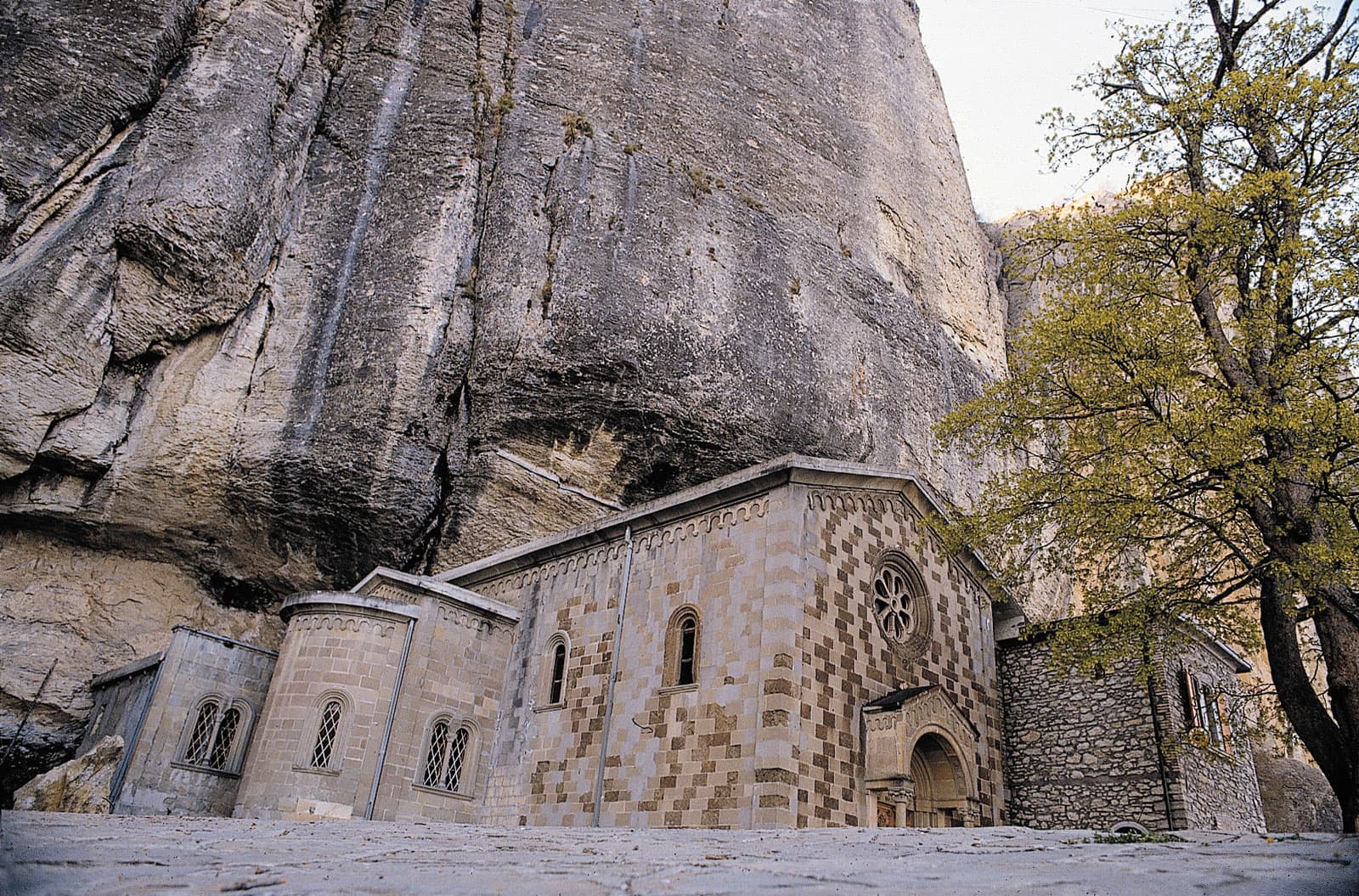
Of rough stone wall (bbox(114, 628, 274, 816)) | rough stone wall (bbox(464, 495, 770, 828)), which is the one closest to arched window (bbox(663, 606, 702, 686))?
rough stone wall (bbox(464, 495, 770, 828))

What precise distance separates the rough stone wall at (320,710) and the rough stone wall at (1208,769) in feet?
45.4

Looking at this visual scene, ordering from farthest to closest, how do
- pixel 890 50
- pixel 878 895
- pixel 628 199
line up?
Answer: 1. pixel 890 50
2. pixel 628 199
3. pixel 878 895

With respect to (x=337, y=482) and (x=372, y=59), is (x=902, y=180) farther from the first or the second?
(x=337, y=482)

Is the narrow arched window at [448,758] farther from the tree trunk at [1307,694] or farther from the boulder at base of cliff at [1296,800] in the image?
the boulder at base of cliff at [1296,800]

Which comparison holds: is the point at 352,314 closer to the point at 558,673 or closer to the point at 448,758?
the point at 558,673

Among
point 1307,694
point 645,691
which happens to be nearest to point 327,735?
point 645,691

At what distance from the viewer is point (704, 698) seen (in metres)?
14.3

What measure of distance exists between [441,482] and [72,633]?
358 inches

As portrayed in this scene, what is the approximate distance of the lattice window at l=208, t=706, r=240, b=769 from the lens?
18438mm

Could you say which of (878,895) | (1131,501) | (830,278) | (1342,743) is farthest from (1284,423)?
(830,278)

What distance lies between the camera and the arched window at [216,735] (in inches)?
713

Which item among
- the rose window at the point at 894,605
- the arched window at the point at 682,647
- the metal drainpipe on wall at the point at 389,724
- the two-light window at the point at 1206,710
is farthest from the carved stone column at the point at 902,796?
the metal drainpipe on wall at the point at 389,724

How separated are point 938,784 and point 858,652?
2.90m

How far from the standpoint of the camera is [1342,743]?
9672 millimetres
